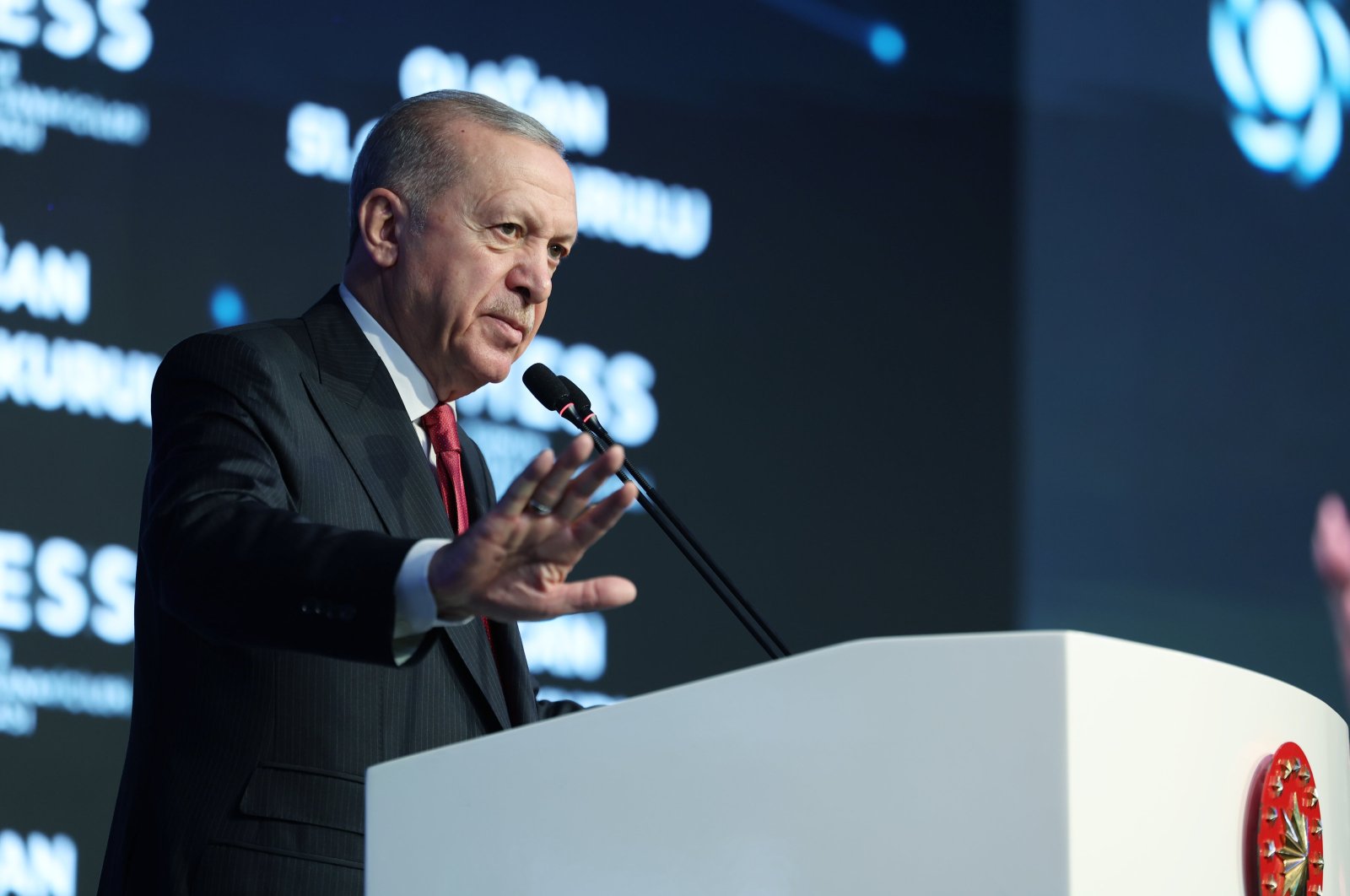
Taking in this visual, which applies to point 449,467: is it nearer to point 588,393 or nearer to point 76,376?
point 76,376

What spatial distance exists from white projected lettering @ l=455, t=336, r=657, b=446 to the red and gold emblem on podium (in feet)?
7.46

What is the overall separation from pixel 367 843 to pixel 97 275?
79.2 inches

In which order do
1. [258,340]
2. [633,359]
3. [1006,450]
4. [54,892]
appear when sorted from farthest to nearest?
[1006,450], [633,359], [54,892], [258,340]

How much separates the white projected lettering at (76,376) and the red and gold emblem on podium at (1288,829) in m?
2.23

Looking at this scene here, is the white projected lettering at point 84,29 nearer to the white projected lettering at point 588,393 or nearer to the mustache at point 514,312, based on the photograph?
the white projected lettering at point 588,393

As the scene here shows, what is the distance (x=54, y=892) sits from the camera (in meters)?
2.89

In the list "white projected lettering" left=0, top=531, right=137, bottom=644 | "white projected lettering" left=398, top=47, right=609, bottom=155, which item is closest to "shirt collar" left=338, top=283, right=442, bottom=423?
"white projected lettering" left=0, top=531, right=137, bottom=644

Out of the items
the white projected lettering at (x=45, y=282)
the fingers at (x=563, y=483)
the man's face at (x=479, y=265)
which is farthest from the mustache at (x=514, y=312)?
the white projected lettering at (x=45, y=282)

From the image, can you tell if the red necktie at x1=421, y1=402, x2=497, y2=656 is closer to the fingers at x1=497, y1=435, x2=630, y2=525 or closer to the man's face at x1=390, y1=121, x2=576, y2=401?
the man's face at x1=390, y1=121, x2=576, y2=401

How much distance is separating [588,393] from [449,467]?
1.61 m

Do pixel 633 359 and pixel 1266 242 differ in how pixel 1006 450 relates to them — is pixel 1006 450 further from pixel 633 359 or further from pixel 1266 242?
pixel 633 359

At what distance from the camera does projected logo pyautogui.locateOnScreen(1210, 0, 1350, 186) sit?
13.4 feet

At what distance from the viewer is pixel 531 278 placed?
2.10 metres

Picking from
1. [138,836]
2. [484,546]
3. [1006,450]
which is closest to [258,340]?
[138,836]
